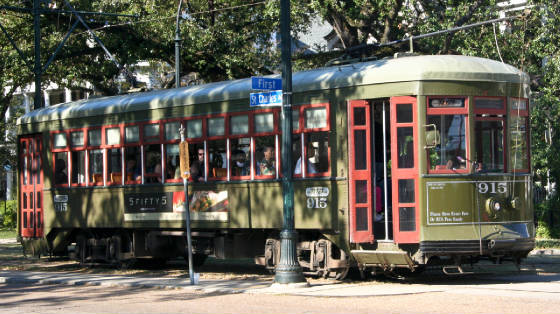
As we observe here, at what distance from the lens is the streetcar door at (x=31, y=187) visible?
2128 centimetres

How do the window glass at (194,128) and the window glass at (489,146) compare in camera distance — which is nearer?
the window glass at (489,146)

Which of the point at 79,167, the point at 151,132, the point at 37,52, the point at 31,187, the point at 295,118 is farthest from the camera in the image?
the point at 37,52

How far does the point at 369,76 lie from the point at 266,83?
5.50 feet

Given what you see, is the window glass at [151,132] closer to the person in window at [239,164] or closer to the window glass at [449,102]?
the person in window at [239,164]

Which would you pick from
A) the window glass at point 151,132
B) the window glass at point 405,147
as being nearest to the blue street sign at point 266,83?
the window glass at point 405,147

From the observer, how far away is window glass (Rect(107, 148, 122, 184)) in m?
19.0

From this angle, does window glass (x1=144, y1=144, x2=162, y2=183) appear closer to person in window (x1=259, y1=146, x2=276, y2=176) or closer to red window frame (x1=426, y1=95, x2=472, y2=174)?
person in window (x1=259, y1=146, x2=276, y2=176)

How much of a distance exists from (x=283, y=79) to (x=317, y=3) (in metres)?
10.8

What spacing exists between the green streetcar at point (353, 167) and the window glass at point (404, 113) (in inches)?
0.9

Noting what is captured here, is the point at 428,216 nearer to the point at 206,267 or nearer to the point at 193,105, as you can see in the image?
the point at 193,105

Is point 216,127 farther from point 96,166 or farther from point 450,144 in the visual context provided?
point 450,144

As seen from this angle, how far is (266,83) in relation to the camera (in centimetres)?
1499

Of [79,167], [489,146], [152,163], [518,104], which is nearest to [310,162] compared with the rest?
[489,146]

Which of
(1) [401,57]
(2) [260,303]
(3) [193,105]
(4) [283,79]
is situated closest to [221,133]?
(3) [193,105]
